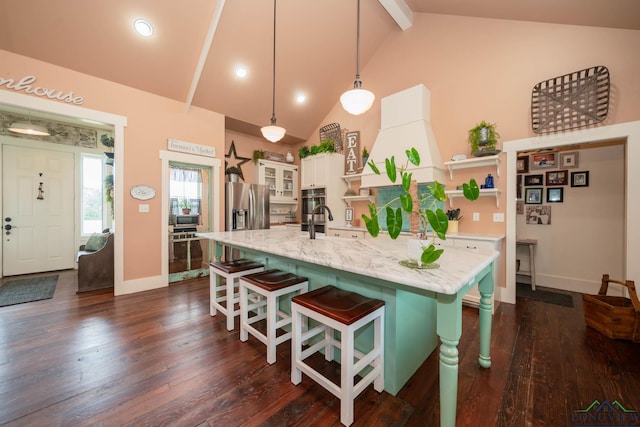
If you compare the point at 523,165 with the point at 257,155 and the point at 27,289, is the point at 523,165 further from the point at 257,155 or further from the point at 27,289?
the point at 27,289

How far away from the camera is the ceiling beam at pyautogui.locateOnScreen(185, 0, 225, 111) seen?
9.67ft

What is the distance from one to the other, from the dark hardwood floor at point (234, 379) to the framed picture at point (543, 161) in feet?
7.81

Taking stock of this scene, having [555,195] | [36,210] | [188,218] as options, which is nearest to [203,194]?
[188,218]

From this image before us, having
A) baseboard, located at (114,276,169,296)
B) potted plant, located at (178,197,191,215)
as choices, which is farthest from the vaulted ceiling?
baseboard, located at (114,276,169,296)

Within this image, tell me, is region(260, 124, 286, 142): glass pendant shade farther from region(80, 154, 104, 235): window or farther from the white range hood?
region(80, 154, 104, 235): window

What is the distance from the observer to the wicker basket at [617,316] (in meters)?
2.15

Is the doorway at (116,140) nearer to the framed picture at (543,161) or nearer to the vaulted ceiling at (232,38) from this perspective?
the vaulted ceiling at (232,38)

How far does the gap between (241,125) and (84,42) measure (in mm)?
2275

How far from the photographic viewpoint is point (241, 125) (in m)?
4.77

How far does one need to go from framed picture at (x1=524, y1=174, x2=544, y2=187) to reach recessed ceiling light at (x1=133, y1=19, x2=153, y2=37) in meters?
5.78

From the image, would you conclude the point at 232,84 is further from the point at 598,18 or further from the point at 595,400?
the point at 595,400

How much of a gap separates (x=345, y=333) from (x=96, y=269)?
4059 mm

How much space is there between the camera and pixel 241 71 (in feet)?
12.6

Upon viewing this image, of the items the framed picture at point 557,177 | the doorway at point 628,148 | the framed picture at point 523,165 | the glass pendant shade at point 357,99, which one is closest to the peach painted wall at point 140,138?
the glass pendant shade at point 357,99
